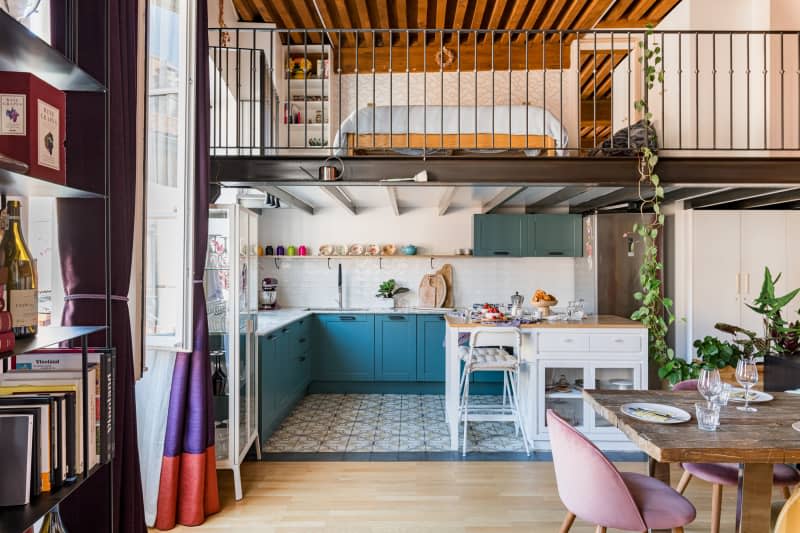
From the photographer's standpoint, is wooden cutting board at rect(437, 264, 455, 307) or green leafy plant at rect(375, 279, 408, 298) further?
wooden cutting board at rect(437, 264, 455, 307)

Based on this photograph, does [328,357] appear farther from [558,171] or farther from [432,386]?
[558,171]

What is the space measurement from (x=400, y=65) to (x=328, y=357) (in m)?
3.87

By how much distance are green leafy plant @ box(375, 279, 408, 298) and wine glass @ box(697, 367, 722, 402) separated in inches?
178

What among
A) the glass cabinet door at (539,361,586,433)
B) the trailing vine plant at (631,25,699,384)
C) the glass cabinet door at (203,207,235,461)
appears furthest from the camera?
the glass cabinet door at (539,361,586,433)

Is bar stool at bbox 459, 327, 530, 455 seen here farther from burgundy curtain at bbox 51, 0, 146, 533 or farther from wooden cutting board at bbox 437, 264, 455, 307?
burgundy curtain at bbox 51, 0, 146, 533

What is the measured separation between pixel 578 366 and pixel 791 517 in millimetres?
2605

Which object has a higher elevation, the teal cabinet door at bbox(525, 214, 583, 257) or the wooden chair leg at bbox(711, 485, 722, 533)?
the teal cabinet door at bbox(525, 214, 583, 257)

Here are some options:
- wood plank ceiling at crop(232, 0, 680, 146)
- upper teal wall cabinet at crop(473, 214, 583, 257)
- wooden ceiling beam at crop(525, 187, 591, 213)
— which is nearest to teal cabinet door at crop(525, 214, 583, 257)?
upper teal wall cabinet at crop(473, 214, 583, 257)

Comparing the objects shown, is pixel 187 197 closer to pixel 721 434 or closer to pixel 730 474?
pixel 721 434

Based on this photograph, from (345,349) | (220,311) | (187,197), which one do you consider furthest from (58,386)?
(345,349)

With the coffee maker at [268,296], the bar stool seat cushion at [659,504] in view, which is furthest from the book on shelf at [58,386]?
the coffee maker at [268,296]

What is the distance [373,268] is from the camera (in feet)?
21.8

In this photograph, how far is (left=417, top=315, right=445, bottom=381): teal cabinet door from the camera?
5.88 metres

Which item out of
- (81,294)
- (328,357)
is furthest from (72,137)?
(328,357)
